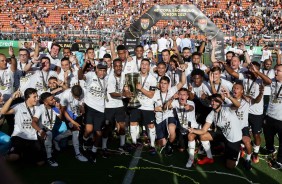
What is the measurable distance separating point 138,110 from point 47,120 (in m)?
2.07

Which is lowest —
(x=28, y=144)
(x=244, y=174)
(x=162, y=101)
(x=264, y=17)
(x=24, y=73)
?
(x=244, y=174)

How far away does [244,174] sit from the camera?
6137mm

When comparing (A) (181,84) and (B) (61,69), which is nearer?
(A) (181,84)

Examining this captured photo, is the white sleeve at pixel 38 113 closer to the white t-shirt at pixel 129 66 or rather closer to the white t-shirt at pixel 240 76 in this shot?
the white t-shirt at pixel 129 66

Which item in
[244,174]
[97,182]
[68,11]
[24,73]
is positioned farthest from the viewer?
[68,11]

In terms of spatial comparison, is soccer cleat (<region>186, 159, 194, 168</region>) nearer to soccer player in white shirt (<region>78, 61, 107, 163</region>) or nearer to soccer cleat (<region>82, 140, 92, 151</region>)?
soccer player in white shirt (<region>78, 61, 107, 163</region>)

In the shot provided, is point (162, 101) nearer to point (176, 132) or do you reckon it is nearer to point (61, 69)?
point (176, 132)

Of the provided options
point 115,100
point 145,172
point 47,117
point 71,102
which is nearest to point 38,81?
point 71,102

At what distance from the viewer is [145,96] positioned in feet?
24.3

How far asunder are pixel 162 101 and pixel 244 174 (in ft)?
7.86

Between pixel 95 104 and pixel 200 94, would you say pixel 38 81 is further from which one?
pixel 200 94

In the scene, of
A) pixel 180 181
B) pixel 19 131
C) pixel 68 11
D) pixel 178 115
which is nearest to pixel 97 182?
pixel 180 181

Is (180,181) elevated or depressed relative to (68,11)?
depressed

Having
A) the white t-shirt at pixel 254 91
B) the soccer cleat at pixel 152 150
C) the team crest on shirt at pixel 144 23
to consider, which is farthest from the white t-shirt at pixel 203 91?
the team crest on shirt at pixel 144 23
